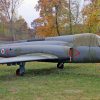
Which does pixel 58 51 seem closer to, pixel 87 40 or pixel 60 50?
pixel 60 50

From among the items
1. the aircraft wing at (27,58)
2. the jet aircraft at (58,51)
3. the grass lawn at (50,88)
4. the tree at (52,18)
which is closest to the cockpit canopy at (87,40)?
the jet aircraft at (58,51)

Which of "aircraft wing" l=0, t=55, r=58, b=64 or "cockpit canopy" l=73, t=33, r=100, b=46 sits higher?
"cockpit canopy" l=73, t=33, r=100, b=46

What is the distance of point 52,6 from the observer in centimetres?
4200

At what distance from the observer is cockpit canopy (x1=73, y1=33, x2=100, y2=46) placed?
14.9 metres

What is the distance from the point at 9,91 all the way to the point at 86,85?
8.69ft

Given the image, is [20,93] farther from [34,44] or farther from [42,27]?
[42,27]

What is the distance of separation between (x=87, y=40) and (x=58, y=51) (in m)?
1.38

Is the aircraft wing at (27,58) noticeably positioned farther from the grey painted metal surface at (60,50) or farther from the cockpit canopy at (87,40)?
the cockpit canopy at (87,40)

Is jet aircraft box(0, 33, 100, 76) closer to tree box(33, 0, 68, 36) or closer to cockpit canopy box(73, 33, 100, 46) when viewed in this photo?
cockpit canopy box(73, 33, 100, 46)

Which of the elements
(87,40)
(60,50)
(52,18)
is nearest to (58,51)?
(60,50)

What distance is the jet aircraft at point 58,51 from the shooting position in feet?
47.9

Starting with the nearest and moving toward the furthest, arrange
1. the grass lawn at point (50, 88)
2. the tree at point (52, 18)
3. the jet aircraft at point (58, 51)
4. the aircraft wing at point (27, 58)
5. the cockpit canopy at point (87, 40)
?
the grass lawn at point (50, 88) < the aircraft wing at point (27, 58) < the jet aircraft at point (58, 51) < the cockpit canopy at point (87, 40) < the tree at point (52, 18)

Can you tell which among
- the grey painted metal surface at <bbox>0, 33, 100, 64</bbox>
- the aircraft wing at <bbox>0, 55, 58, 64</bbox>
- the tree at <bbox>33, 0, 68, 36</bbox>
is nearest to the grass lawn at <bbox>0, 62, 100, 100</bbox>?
the aircraft wing at <bbox>0, 55, 58, 64</bbox>

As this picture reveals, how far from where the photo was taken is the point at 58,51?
15391 mm
